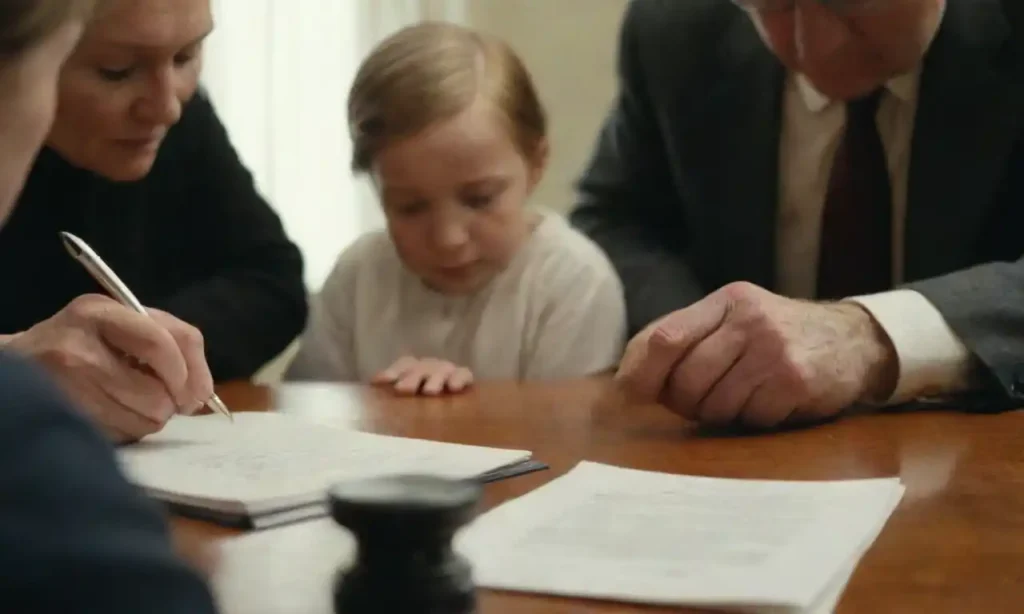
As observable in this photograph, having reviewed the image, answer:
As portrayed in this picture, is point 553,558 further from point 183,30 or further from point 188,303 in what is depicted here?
point 188,303

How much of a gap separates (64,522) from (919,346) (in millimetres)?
911

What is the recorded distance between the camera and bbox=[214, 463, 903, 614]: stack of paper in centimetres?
59

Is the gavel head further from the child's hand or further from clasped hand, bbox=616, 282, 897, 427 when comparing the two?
the child's hand

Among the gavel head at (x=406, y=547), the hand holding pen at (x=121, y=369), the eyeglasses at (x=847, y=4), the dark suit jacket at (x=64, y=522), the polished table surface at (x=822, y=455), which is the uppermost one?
the eyeglasses at (x=847, y=4)

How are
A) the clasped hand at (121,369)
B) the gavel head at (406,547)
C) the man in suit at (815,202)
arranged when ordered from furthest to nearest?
the man in suit at (815,202) → the clasped hand at (121,369) → the gavel head at (406,547)

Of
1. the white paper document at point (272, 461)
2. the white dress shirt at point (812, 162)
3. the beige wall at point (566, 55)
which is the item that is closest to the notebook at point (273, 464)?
the white paper document at point (272, 461)

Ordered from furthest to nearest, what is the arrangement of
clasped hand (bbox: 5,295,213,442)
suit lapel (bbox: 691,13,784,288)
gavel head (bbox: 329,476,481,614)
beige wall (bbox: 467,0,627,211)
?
beige wall (bbox: 467,0,627,211)
suit lapel (bbox: 691,13,784,288)
clasped hand (bbox: 5,295,213,442)
gavel head (bbox: 329,476,481,614)

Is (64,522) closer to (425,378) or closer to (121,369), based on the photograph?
(121,369)

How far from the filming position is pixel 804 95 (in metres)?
1.58

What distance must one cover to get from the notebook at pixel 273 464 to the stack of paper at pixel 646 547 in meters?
0.03

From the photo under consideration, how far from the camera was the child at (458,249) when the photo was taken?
5.22 feet

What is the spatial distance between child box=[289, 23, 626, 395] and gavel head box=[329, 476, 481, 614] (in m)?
1.10

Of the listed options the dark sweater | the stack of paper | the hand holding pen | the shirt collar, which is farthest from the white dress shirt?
the hand holding pen

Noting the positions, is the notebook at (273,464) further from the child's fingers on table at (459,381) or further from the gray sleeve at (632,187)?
the gray sleeve at (632,187)
